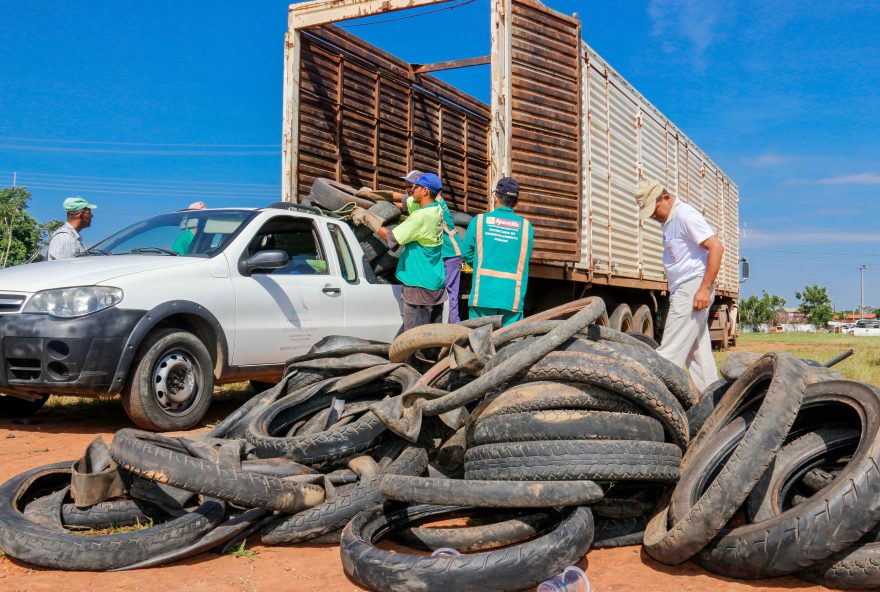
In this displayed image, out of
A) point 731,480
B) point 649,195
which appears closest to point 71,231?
point 649,195

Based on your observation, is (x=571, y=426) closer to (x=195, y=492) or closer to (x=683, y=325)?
(x=195, y=492)

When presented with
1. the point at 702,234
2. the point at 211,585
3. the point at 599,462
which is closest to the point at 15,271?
the point at 211,585

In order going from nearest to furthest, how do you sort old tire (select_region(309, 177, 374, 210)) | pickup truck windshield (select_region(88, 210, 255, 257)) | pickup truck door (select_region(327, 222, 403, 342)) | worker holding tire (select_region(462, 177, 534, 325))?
worker holding tire (select_region(462, 177, 534, 325)) < pickup truck windshield (select_region(88, 210, 255, 257)) < pickup truck door (select_region(327, 222, 403, 342)) < old tire (select_region(309, 177, 374, 210))

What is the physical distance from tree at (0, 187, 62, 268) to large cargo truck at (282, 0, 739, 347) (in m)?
50.4

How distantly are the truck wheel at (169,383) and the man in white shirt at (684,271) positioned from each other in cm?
346

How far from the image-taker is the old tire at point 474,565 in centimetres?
258

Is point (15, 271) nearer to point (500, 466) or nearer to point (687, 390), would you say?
point (500, 466)

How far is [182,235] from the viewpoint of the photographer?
6301mm

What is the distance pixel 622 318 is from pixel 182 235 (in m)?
6.55

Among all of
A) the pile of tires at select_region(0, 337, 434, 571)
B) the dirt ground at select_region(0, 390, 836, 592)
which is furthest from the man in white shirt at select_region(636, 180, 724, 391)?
the dirt ground at select_region(0, 390, 836, 592)

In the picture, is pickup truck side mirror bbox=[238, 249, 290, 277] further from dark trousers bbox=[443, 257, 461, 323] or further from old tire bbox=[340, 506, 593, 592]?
old tire bbox=[340, 506, 593, 592]

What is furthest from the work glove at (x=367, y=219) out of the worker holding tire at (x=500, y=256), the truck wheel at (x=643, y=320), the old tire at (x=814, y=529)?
the truck wheel at (x=643, y=320)

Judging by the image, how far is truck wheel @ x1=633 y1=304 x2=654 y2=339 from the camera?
11.3 metres

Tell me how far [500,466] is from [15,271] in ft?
14.2
